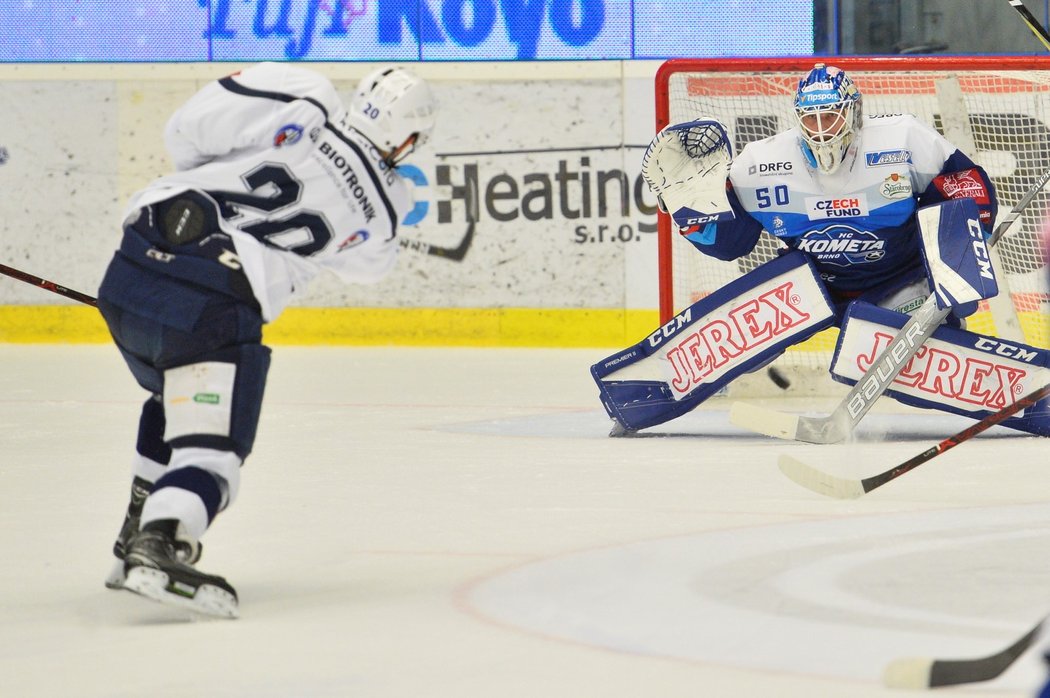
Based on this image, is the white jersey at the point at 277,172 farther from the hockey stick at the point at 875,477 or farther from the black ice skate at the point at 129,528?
the hockey stick at the point at 875,477

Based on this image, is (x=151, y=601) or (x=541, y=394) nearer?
(x=151, y=601)

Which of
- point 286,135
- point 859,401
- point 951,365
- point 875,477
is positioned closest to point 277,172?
point 286,135

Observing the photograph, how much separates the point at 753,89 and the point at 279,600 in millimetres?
4152

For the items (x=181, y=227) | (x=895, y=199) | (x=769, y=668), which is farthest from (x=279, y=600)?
(x=895, y=199)

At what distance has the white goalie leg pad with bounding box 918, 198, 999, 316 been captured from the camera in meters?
4.98

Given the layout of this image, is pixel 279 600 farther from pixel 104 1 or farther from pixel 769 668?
pixel 104 1

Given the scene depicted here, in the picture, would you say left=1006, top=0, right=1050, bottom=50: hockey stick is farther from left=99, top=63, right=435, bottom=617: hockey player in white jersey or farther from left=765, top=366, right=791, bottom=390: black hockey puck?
left=99, top=63, right=435, bottom=617: hockey player in white jersey

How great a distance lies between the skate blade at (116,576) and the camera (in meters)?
3.05

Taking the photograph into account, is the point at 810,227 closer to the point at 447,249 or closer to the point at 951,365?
the point at 951,365

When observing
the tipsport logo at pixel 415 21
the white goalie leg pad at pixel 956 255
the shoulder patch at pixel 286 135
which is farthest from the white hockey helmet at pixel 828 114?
the tipsport logo at pixel 415 21

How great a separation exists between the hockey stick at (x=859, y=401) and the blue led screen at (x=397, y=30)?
12.9ft

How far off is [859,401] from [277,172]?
2.44 m

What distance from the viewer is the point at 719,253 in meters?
5.60

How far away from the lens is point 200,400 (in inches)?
114
